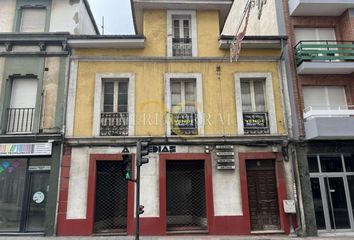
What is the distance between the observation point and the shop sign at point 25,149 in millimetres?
11422

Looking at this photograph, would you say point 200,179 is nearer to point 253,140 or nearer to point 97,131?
point 253,140

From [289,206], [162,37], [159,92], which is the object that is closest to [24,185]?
[159,92]

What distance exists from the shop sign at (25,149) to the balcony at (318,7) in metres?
12.0

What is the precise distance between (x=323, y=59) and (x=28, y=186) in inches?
517

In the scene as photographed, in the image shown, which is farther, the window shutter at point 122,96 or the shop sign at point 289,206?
the window shutter at point 122,96

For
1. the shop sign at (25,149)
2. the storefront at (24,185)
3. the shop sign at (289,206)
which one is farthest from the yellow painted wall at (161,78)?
the shop sign at (289,206)

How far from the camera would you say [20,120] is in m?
12.0

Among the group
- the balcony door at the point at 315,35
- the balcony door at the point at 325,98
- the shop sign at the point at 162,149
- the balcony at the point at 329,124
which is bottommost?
the shop sign at the point at 162,149

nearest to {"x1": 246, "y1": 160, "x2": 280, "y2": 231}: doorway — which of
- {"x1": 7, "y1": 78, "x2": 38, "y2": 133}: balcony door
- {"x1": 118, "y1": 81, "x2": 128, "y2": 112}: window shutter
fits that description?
{"x1": 118, "y1": 81, "x2": 128, "y2": 112}: window shutter

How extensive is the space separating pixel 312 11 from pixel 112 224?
12627 millimetres

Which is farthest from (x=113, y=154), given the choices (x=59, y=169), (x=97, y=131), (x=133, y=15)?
(x=133, y=15)

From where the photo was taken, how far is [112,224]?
1152 centimetres

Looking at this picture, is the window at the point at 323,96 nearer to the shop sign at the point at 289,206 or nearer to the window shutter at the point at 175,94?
the shop sign at the point at 289,206

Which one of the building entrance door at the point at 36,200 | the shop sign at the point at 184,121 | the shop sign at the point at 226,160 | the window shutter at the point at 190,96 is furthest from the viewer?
the window shutter at the point at 190,96
